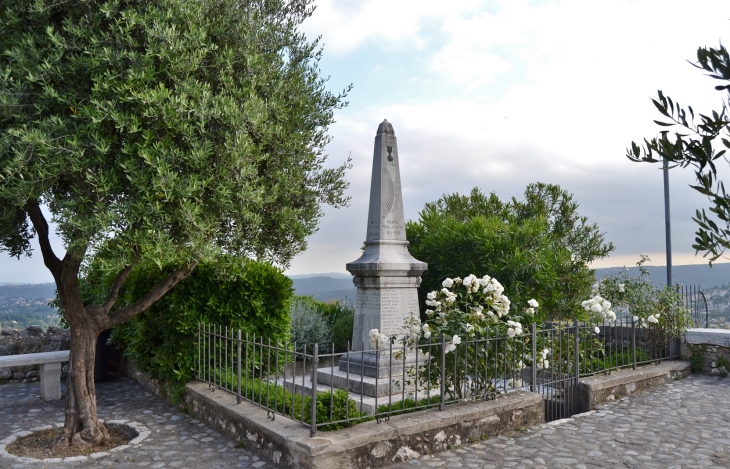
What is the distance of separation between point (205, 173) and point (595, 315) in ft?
24.5

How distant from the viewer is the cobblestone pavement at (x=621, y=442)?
572cm

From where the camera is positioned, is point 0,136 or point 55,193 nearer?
point 0,136

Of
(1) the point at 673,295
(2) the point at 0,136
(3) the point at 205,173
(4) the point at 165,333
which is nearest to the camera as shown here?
(2) the point at 0,136

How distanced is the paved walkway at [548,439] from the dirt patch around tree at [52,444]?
12.0 inches

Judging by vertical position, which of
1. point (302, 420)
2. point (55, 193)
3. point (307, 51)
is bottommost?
point (302, 420)

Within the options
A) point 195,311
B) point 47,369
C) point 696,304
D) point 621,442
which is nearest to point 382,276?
point 195,311

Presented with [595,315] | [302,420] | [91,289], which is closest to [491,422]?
[302,420]

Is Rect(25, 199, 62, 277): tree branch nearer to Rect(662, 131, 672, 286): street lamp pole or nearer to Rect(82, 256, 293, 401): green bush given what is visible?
Rect(82, 256, 293, 401): green bush

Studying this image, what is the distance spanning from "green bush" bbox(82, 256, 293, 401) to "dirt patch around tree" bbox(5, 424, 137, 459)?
1.11 metres

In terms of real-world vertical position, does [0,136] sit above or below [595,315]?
above

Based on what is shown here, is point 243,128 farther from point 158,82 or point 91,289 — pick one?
point 91,289

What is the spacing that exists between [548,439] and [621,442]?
2.73 ft

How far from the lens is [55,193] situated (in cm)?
634

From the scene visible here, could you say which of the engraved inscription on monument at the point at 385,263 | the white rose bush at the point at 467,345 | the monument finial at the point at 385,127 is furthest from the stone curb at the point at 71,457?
the monument finial at the point at 385,127
